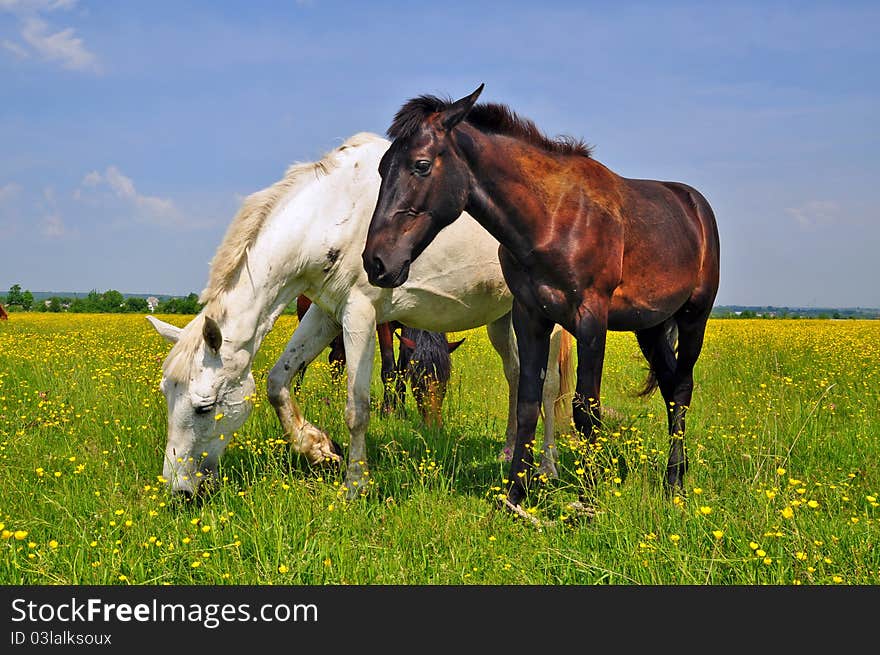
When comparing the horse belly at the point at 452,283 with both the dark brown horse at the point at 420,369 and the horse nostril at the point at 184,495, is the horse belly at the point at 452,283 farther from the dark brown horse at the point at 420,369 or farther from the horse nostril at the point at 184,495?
the horse nostril at the point at 184,495

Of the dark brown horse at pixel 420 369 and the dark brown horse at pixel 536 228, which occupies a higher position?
the dark brown horse at pixel 536 228

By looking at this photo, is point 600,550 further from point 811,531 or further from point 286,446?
point 286,446

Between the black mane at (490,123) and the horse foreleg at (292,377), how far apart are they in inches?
79.8

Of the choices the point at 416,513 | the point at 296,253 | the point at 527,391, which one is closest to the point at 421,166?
the point at 296,253

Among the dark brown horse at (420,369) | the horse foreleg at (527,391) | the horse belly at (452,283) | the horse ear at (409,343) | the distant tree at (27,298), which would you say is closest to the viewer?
the horse foreleg at (527,391)

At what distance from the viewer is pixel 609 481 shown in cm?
385

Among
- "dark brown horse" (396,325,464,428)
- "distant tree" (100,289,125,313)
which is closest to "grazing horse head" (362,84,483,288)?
"dark brown horse" (396,325,464,428)

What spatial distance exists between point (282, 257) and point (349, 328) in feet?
2.23

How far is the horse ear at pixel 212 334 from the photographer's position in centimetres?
423

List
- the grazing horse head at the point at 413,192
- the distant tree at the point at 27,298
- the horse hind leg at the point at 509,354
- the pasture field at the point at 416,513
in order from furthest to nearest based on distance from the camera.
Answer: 1. the distant tree at the point at 27,298
2. the horse hind leg at the point at 509,354
3. the grazing horse head at the point at 413,192
4. the pasture field at the point at 416,513

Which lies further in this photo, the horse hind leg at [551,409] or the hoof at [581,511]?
the horse hind leg at [551,409]

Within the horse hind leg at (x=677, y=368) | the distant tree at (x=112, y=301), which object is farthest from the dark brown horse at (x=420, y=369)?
the distant tree at (x=112, y=301)

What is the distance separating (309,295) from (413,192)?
64.2 inches

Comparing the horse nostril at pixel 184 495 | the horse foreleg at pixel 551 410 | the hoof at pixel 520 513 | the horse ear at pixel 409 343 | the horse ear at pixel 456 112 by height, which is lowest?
Result: the horse nostril at pixel 184 495
